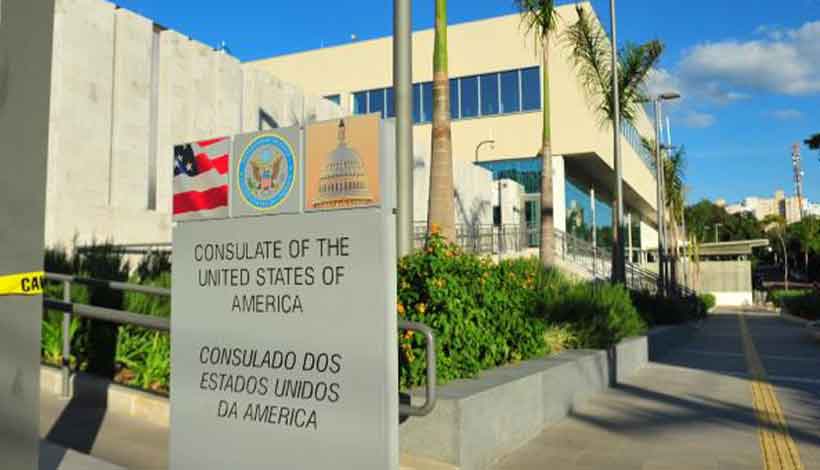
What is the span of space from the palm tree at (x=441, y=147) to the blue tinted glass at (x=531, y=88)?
103 feet

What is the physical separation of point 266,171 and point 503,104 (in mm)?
39420

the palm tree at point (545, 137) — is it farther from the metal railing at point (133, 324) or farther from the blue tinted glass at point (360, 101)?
the blue tinted glass at point (360, 101)

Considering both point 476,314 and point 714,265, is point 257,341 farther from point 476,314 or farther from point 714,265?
point 714,265

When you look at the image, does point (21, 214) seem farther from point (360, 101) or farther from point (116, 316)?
point (360, 101)

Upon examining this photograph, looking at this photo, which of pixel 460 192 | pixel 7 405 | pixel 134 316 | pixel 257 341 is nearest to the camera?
pixel 7 405

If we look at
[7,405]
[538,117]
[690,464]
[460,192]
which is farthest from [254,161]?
[538,117]

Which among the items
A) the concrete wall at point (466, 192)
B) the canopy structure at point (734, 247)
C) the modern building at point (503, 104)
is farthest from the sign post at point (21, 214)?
the canopy structure at point (734, 247)

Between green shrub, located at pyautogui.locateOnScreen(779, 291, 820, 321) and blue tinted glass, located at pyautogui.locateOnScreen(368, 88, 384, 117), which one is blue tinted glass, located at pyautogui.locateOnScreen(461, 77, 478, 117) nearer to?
Result: blue tinted glass, located at pyautogui.locateOnScreen(368, 88, 384, 117)

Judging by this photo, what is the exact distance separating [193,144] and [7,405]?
1.85 m

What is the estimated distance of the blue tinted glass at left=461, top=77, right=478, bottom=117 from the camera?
43.2 m

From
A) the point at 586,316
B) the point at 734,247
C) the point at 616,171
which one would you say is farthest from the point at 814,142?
the point at 734,247

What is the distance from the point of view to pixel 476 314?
257 inches

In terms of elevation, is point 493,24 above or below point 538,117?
above

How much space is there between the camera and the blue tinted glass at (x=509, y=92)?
137 feet
